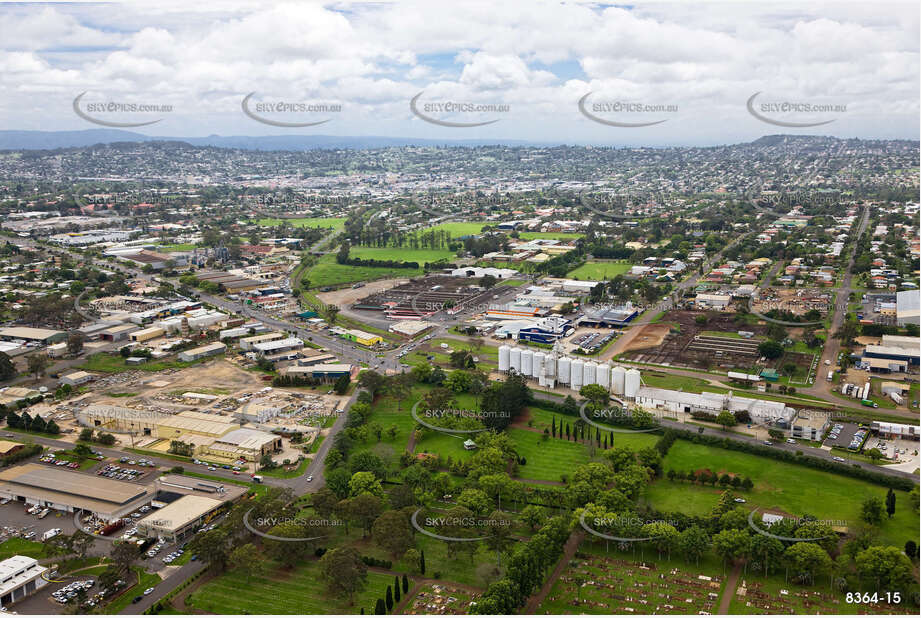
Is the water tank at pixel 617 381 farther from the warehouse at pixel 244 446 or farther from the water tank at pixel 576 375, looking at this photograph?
the warehouse at pixel 244 446

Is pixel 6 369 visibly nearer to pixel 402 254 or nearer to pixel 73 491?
pixel 73 491

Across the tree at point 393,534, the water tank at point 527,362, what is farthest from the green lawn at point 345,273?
the tree at point 393,534

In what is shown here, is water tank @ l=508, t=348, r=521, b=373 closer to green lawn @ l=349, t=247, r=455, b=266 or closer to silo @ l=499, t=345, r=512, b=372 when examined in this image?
silo @ l=499, t=345, r=512, b=372

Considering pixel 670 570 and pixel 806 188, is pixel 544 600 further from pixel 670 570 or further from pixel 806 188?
pixel 806 188

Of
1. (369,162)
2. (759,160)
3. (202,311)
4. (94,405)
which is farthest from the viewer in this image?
(369,162)

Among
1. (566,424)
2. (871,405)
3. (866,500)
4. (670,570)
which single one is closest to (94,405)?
(566,424)

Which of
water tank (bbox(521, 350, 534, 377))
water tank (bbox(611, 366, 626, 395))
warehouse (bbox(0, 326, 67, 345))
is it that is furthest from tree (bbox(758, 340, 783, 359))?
warehouse (bbox(0, 326, 67, 345))

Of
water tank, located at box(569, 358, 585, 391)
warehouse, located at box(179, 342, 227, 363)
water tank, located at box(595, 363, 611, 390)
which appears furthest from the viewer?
warehouse, located at box(179, 342, 227, 363)
